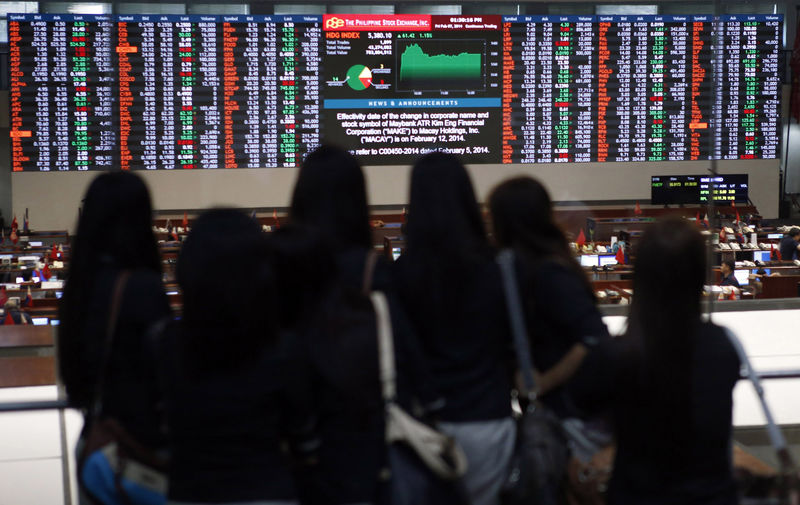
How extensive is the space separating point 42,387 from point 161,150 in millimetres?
849

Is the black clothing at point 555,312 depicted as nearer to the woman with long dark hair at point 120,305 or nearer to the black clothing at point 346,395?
the black clothing at point 346,395

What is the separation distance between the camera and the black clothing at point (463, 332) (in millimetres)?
1705

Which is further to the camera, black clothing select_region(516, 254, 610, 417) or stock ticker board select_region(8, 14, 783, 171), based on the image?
stock ticker board select_region(8, 14, 783, 171)

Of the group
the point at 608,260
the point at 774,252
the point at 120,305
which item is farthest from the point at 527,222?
the point at 774,252

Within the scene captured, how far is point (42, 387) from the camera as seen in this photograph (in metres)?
2.81

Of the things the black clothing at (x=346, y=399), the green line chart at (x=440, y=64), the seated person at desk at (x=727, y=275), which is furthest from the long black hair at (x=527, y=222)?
the seated person at desk at (x=727, y=275)

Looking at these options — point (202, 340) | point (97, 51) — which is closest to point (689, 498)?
point (202, 340)

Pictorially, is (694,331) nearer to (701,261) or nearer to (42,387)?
(701,261)

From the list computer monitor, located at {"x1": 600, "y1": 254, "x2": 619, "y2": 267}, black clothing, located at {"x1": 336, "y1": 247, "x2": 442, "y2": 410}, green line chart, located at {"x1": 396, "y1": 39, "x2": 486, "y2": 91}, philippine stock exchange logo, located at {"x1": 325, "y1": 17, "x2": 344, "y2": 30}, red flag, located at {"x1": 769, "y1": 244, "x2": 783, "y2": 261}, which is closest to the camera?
black clothing, located at {"x1": 336, "y1": 247, "x2": 442, "y2": 410}

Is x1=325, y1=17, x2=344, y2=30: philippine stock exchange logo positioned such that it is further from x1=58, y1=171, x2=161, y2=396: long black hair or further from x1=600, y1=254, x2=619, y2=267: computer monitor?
x1=58, y1=171, x2=161, y2=396: long black hair

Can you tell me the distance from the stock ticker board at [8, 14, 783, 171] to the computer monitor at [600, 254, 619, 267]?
0.58 metres

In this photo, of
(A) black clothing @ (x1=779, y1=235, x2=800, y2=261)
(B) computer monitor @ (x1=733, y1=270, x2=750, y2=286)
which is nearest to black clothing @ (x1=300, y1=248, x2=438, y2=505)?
(B) computer monitor @ (x1=733, y1=270, x2=750, y2=286)

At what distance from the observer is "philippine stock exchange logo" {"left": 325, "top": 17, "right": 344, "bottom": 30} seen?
3212mm

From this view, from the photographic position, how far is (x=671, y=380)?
59.1 inches
